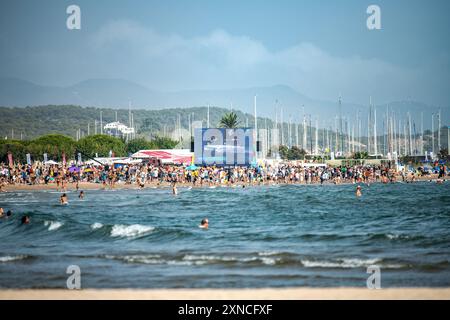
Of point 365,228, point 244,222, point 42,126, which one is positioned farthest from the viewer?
point 42,126

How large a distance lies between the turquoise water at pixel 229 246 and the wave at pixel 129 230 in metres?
0.04

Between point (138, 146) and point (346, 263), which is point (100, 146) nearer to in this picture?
point (138, 146)

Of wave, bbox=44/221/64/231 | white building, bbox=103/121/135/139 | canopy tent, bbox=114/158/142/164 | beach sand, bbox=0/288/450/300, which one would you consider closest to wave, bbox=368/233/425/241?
beach sand, bbox=0/288/450/300

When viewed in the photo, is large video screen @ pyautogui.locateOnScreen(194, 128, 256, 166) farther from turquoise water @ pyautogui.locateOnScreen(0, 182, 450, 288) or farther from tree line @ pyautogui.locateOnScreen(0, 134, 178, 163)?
turquoise water @ pyautogui.locateOnScreen(0, 182, 450, 288)

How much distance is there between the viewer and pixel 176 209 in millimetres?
33469

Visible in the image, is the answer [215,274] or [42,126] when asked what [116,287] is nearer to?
[215,274]

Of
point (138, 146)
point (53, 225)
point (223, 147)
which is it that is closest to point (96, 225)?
point (53, 225)

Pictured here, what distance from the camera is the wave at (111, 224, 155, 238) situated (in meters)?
22.1

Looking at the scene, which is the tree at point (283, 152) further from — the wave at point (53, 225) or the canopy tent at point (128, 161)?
the wave at point (53, 225)

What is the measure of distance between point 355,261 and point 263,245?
153 inches

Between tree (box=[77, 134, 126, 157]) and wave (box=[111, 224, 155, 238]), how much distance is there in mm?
69694

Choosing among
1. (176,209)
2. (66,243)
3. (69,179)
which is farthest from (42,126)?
(66,243)

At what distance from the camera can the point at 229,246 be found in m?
18.9

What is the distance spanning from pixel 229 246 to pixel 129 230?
5.51 meters
